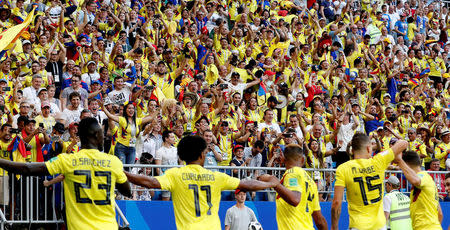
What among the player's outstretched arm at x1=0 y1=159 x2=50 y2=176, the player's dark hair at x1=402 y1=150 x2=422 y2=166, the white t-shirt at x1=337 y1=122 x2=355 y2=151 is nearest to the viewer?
the player's outstretched arm at x1=0 y1=159 x2=50 y2=176

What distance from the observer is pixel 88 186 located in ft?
23.5

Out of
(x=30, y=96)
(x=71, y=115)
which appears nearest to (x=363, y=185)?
(x=71, y=115)

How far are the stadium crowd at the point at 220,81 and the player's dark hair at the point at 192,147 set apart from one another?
5719 millimetres

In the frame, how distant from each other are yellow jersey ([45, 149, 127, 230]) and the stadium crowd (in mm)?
5874

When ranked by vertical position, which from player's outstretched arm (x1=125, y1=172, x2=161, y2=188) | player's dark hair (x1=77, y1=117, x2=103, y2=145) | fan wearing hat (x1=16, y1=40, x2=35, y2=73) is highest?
fan wearing hat (x1=16, y1=40, x2=35, y2=73)

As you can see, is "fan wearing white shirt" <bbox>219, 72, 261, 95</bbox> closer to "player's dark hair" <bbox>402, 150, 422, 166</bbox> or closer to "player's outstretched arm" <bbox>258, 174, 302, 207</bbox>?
"player's dark hair" <bbox>402, 150, 422, 166</bbox>

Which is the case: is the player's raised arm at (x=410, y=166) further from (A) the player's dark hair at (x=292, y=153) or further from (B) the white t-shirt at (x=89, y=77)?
(B) the white t-shirt at (x=89, y=77)

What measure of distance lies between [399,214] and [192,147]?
5286 mm

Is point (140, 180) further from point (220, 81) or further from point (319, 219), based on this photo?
point (220, 81)

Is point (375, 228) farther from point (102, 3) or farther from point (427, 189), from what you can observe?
point (102, 3)

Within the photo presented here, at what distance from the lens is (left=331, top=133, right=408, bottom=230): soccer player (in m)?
9.48

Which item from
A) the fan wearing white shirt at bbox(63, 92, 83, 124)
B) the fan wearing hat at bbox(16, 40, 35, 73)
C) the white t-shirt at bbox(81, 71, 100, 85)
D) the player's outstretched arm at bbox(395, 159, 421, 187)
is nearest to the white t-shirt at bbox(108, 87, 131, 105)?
the white t-shirt at bbox(81, 71, 100, 85)

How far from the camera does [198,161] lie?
7836 millimetres

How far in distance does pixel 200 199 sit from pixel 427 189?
3.82 m
